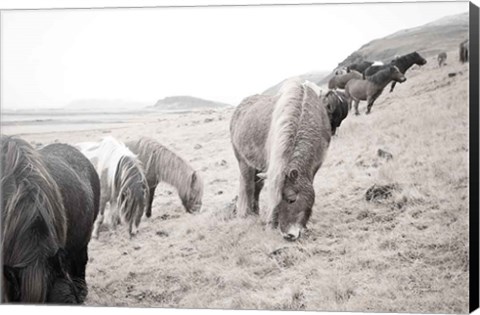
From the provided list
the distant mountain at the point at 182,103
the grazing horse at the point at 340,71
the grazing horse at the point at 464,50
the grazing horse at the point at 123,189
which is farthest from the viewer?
the grazing horse at the point at 123,189

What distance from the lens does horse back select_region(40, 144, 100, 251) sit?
6219 millimetres

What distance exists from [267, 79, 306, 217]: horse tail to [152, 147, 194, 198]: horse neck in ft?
2.21

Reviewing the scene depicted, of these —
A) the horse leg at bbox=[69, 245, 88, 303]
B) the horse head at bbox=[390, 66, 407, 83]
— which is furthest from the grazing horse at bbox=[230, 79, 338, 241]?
the horse leg at bbox=[69, 245, 88, 303]

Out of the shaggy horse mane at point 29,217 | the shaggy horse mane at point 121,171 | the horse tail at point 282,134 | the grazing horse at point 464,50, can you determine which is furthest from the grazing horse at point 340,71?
the shaggy horse mane at point 29,217

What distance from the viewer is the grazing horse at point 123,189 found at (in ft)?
21.2

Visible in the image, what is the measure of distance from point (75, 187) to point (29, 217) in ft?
1.28

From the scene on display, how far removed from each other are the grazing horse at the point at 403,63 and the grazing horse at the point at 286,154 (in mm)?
420

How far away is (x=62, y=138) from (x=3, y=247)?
3.07 ft

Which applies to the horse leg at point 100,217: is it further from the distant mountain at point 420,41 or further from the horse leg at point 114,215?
the distant mountain at point 420,41

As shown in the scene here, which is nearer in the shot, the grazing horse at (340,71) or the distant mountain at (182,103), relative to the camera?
the grazing horse at (340,71)

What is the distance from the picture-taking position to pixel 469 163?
221 inches

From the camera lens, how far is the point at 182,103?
640cm

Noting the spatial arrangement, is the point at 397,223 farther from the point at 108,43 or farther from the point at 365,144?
the point at 108,43

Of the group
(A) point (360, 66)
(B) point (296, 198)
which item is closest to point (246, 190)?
(B) point (296, 198)
